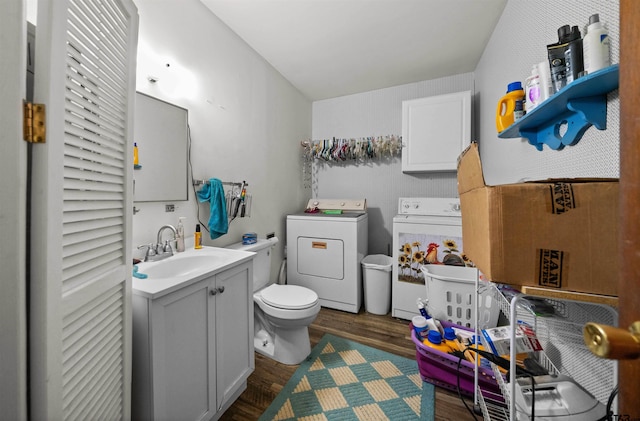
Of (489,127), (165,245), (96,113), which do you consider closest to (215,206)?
(165,245)

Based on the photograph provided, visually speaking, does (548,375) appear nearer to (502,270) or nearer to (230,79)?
(502,270)

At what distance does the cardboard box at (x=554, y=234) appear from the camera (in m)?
0.57

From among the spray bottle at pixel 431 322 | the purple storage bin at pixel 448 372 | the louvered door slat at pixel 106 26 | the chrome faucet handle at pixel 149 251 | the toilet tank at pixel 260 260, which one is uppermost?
the louvered door slat at pixel 106 26

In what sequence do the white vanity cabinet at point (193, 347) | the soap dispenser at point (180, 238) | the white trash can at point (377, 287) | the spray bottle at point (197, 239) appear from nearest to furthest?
1. the white vanity cabinet at point (193, 347)
2. the soap dispenser at point (180, 238)
3. the spray bottle at point (197, 239)
4. the white trash can at point (377, 287)

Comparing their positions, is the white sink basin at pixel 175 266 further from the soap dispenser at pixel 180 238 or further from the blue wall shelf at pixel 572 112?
the blue wall shelf at pixel 572 112

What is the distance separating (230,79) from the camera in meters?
2.00

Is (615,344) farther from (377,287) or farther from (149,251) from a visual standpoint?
(377,287)

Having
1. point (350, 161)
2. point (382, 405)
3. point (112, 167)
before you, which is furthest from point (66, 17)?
point (350, 161)

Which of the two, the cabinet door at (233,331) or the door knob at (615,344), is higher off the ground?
the door knob at (615,344)

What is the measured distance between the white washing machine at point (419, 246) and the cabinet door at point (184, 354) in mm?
1733

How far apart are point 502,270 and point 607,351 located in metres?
0.37

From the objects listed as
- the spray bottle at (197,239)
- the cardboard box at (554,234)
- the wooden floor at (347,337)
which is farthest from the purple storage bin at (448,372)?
the spray bottle at (197,239)

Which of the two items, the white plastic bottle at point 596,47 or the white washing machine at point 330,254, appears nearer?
the white plastic bottle at point 596,47

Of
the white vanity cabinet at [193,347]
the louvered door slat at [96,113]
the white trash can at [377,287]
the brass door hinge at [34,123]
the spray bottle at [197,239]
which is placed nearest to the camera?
the brass door hinge at [34,123]
